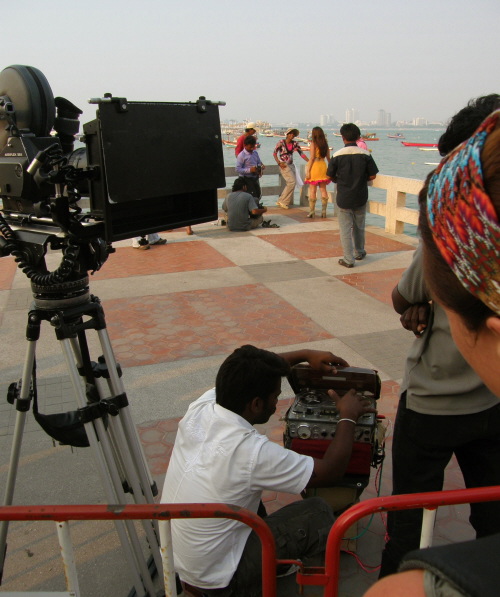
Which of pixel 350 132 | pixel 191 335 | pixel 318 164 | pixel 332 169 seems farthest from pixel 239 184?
pixel 191 335

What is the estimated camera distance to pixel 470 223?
0.67 m

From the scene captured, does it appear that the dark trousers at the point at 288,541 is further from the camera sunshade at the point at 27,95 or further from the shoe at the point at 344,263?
the shoe at the point at 344,263

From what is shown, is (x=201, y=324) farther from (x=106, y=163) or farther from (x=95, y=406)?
(x=106, y=163)

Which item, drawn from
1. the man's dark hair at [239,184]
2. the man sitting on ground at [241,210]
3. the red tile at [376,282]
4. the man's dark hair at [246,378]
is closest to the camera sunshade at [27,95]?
the man's dark hair at [246,378]

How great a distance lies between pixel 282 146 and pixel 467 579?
476 inches

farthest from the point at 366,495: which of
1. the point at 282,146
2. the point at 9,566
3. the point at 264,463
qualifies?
the point at 282,146

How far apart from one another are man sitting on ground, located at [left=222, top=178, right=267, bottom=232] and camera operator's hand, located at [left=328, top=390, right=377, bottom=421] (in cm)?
812

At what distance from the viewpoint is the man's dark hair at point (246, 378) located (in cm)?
231

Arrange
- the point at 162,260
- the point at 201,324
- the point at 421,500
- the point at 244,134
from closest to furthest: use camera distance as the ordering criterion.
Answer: the point at 421,500
the point at 201,324
the point at 162,260
the point at 244,134

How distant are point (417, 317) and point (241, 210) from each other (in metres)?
8.53

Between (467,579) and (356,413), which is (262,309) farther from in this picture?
(467,579)

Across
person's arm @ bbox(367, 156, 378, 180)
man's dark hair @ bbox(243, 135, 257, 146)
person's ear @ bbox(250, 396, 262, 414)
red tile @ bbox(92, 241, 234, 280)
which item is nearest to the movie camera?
person's ear @ bbox(250, 396, 262, 414)

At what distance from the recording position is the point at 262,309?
6.33m

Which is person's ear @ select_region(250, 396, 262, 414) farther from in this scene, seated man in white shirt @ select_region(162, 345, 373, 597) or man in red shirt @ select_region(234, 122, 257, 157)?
man in red shirt @ select_region(234, 122, 257, 157)
